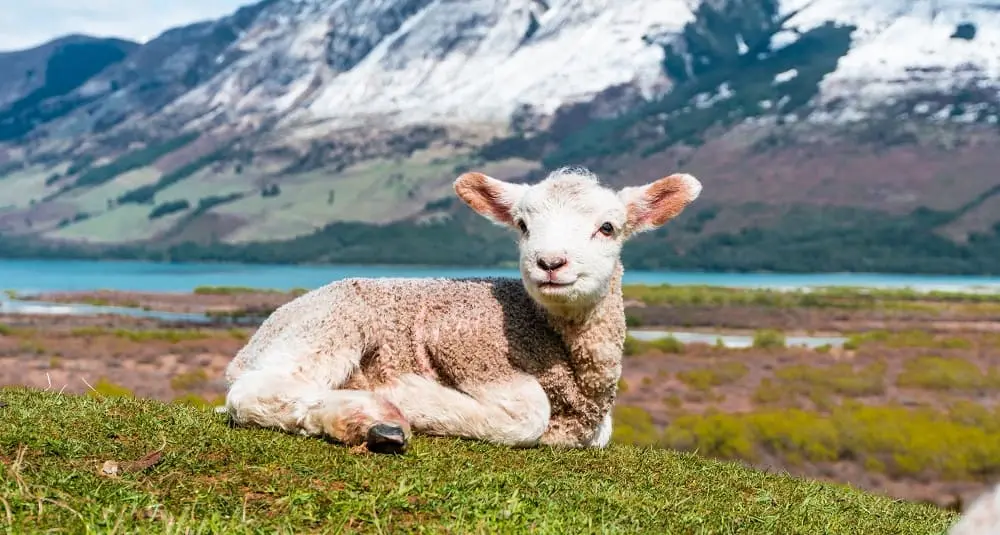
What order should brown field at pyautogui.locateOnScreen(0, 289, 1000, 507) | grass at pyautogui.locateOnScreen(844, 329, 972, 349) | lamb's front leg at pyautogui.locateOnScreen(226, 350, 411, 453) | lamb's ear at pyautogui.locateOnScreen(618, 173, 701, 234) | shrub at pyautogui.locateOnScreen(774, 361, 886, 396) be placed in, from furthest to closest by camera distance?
grass at pyautogui.locateOnScreen(844, 329, 972, 349) → shrub at pyautogui.locateOnScreen(774, 361, 886, 396) → brown field at pyautogui.locateOnScreen(0, 289, 1000, 507) → lamb's ear at pyautogui.locateOnScreen(618, 173, 701, 234) → lamb's front leg at pyautogui.locateOnScreen(226, 350, 411, 453)

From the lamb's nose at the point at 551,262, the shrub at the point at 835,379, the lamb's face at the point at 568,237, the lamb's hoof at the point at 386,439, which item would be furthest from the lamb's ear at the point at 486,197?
the shrub at the point at 835,379

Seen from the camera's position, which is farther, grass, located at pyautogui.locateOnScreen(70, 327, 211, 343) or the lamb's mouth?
grass, located at pyautogui.locateOnScreen(70, 327, 211, 343)

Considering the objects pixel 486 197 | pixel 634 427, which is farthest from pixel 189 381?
pixel 486 197

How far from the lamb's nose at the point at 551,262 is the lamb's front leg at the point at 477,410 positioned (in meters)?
1.07

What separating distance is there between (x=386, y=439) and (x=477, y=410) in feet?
5.07

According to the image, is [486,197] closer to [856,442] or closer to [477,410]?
[477,410]

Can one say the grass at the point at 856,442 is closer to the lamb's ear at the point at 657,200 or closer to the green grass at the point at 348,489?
the lamb's ear at the point at 657,200

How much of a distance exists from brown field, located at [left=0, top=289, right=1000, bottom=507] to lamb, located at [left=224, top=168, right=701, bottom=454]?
8.29 feet

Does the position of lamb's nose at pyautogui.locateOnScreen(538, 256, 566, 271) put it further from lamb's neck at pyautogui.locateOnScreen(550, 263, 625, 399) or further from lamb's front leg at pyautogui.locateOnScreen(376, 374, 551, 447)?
lamb's front leg at pyautogui.locateOnScreen(376, 374, 551, 447)

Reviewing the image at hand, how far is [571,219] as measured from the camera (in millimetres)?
9773

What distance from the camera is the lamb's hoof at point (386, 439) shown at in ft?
25.8

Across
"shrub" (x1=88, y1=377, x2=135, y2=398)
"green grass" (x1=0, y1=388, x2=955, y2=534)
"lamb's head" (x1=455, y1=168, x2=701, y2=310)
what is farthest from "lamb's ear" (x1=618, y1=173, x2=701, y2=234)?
"shrub" (x1=88, y1=377, x2=135, y2=398)

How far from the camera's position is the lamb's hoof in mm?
7871

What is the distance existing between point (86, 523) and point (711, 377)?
165 ft
